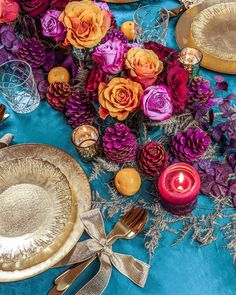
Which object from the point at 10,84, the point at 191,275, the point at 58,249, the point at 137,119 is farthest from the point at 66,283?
the point at 10,84

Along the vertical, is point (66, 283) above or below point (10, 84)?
below

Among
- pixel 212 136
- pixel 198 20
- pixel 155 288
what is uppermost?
pixel 198 20

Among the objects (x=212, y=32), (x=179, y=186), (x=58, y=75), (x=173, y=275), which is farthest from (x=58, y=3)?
(x=173, y=275)

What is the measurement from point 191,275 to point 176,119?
31 centimetres

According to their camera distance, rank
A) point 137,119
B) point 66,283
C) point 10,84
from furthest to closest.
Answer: point 10,84
point 137,119
point 66,283

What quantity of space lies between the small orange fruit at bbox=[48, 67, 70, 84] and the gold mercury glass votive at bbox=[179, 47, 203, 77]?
0.86ft

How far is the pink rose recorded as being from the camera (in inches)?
32.7

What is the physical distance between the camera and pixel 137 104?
70 cm

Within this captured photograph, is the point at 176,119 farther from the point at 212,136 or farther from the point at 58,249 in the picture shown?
the point at 58,249

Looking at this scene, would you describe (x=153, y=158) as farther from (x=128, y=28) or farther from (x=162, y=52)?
(x=128, y=28)

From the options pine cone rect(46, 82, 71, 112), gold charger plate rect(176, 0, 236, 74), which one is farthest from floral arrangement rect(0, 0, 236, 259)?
gold charger plate rect(176, 0, 236, 74)

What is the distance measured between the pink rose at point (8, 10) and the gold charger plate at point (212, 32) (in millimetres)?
390

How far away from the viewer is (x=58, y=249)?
67cm

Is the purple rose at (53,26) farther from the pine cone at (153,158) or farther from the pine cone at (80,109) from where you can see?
the pine cone at (153,158)
